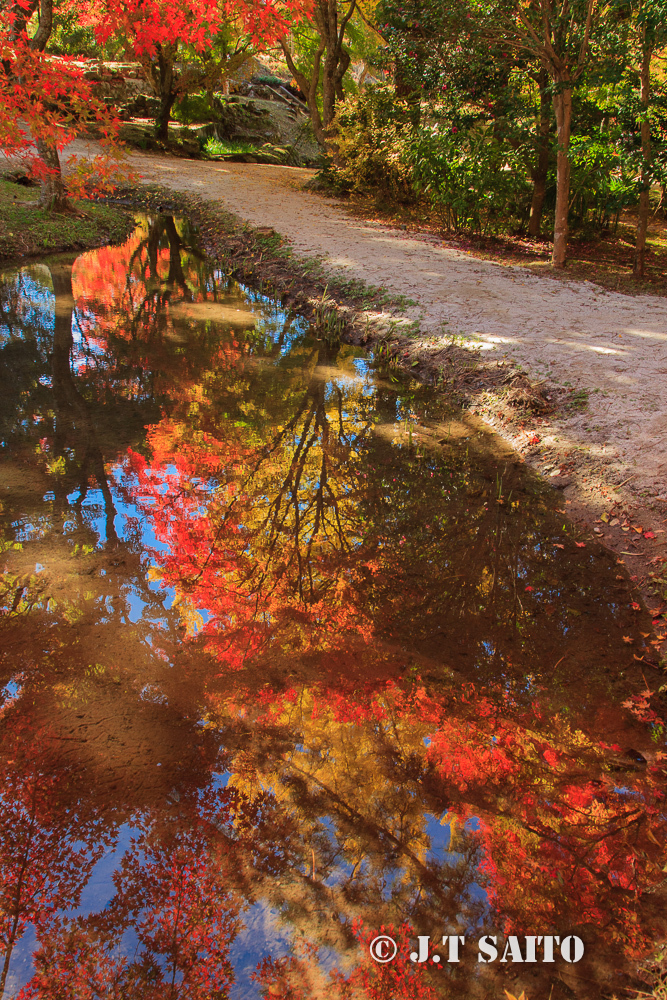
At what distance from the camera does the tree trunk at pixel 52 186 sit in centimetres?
988

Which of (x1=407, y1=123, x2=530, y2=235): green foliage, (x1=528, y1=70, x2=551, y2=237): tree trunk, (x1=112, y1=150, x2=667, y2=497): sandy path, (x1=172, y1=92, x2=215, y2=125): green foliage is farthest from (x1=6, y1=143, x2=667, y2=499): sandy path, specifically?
(x1=172, y1=92, x2=215, y2=125): green foliage

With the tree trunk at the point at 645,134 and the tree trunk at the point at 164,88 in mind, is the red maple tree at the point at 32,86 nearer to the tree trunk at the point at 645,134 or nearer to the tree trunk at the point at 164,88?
the tree trunk at the point at 645,134

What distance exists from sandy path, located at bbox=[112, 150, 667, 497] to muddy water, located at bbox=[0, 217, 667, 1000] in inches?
36.1

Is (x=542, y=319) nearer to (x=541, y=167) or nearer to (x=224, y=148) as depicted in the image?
(x=541, y=167)

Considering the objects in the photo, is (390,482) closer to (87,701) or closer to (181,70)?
(87,701)

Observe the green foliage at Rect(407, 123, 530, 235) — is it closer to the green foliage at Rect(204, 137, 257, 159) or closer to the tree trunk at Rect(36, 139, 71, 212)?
the tree trunk at Rect(36, 139, 71, 212)

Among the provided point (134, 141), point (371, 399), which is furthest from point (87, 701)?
point (134, 141)

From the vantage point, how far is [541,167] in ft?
35.9

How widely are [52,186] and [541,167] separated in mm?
8546

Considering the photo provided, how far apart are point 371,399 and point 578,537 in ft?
8.97

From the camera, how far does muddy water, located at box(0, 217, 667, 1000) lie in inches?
79.1

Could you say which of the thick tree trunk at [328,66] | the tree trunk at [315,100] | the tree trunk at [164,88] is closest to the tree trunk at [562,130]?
the thick tree trunk at [328,66]

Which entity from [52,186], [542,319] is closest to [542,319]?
[542,319]

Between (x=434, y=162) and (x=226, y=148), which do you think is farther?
(x=226, y=148)
